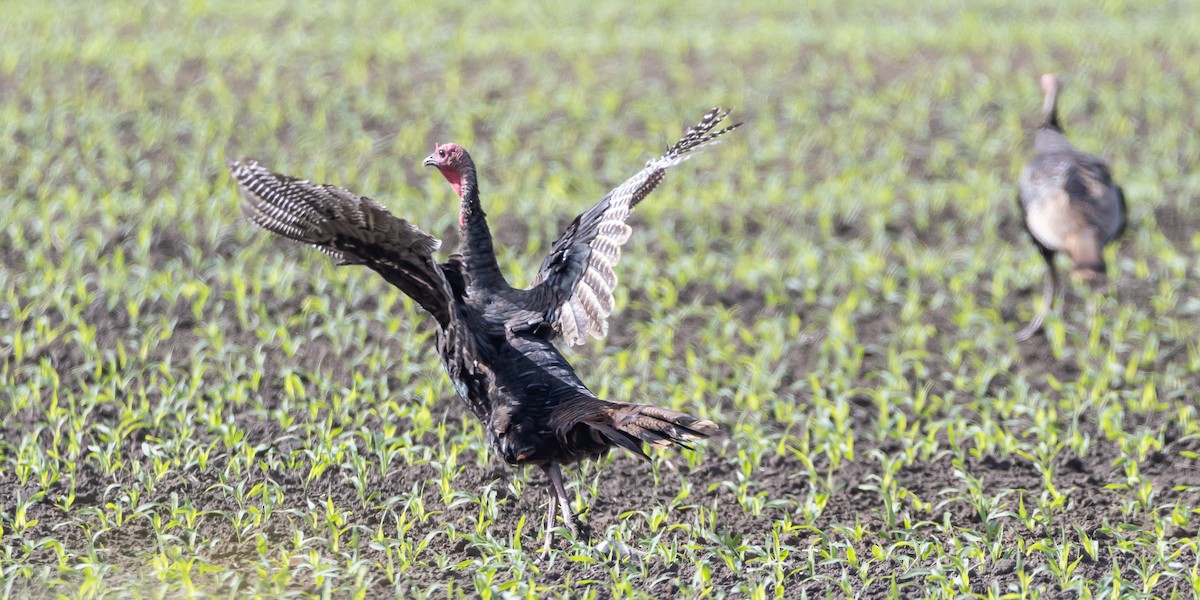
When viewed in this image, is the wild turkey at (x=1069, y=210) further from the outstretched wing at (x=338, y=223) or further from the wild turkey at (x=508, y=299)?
the outstretched wing at (x=338, y=223)

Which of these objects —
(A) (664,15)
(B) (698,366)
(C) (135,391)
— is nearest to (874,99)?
(A) (664,15)

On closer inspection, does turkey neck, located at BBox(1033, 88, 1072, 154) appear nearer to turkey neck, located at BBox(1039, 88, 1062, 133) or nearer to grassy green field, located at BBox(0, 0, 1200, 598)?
turkey neck, located at BBox(1039, 88, 1062, 133)

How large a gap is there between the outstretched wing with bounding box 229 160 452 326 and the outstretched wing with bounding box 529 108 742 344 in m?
0.55

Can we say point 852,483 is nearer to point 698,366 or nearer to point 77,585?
point 698,366

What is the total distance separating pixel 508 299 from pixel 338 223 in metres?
0.97

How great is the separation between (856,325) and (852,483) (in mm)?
2322

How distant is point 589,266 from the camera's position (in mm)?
5719

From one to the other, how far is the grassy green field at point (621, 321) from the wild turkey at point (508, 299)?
502 millimetres

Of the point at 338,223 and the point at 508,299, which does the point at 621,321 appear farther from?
the point at 338,223

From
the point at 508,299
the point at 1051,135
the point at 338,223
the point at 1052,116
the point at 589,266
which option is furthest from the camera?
the point at 1052,116

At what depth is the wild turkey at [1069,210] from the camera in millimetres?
8086

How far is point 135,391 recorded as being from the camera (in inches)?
276

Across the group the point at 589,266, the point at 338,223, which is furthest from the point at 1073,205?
the point at 338,223

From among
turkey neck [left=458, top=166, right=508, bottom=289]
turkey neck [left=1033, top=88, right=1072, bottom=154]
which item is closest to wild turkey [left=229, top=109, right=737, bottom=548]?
turkey neck [left=458, top=166, right=508, bottom=289]
